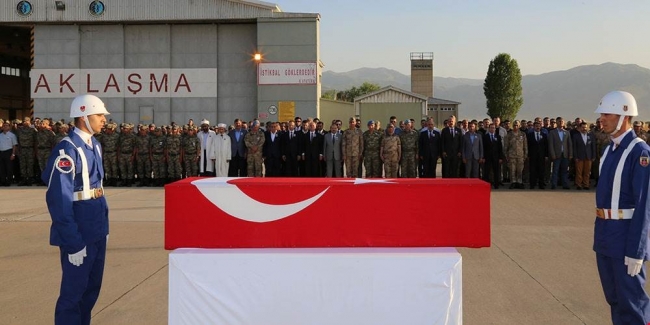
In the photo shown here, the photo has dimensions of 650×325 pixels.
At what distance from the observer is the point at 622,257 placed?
11.5 ft

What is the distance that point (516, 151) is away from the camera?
13938 millimetres

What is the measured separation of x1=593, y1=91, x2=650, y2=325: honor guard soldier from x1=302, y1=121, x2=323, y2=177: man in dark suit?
35.8 feet

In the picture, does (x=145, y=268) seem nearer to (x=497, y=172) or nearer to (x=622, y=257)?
(x=622, y=257)

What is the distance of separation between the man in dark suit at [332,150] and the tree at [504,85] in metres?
53.3

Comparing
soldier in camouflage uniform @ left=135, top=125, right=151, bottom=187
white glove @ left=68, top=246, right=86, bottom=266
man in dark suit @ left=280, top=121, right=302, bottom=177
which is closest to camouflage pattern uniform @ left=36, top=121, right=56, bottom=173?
soldier in camouflage uniform @ left=135, top=125, right=151, bottom=187

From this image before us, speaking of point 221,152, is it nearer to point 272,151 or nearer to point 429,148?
point 272,151

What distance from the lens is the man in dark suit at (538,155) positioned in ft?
46.3

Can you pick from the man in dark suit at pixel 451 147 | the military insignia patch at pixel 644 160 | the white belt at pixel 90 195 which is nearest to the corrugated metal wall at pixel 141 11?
the man in dark suit at pixel 451 147

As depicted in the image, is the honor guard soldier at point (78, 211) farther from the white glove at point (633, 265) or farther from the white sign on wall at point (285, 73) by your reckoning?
the white sign on wall at point (285, 73)

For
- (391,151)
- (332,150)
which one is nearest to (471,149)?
(391,151)

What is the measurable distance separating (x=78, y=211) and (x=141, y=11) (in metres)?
22.1

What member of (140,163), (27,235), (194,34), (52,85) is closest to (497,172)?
(140,163)

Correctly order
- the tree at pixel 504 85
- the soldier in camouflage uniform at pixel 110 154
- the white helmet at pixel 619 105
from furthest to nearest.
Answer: the tree at pixel 504 85, the soldier in camouflage uniform at pixel 110 154, the white helmet at pixel 619 105

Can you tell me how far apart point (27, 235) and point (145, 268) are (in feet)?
10.2
